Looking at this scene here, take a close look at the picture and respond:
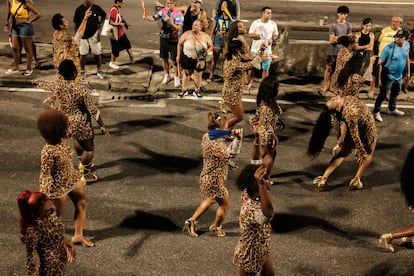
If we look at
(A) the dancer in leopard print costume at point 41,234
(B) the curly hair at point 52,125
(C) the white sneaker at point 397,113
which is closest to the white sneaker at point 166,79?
(C) the white sneaker at point 397,113

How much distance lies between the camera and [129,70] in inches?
520

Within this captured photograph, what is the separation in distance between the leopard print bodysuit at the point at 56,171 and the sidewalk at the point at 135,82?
5.28 meters

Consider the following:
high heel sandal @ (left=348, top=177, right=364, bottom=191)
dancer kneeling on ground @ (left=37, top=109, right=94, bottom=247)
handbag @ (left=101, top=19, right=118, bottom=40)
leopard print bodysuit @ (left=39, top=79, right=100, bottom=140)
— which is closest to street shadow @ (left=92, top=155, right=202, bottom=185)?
leopard print bodysuit @ (left=39, top=79, right=100, bottom=140)

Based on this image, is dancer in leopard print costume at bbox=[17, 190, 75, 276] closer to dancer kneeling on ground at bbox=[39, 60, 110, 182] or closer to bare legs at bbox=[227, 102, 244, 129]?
dancer kneeling on ground at bbox=[39, 60, 110, 182]

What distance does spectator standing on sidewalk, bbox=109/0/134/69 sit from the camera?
1253 centimetres

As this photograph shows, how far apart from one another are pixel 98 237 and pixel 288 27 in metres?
8.14

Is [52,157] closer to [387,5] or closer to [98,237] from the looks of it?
[98,237]

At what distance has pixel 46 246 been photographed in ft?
17.0

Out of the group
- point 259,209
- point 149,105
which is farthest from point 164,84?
point 259,209

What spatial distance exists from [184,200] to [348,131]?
281cm

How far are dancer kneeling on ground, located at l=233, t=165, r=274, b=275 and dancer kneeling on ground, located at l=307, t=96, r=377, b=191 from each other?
270 centimetres

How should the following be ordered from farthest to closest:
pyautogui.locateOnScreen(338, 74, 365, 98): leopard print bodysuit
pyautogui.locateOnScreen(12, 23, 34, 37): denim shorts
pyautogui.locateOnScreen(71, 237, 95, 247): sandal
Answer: pyautogui.locateOnScreen(12, 23, 34, 37): denim shorts, pyautogui.locateOnScreen(338, 74, 365, 98): leopard print bodysuit, pyautogui.locateOnScreen(71, 237, 95, 247): sandal

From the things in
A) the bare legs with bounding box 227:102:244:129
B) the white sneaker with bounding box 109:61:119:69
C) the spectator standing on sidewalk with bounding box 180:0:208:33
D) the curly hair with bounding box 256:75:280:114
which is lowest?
the bare legs with bounding box 227:102:244:129

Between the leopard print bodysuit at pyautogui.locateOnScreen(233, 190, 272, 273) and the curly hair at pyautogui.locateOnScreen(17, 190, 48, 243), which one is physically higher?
the curly hair at pyautogui.locateOnScreen(17, 190, 48, 243)
